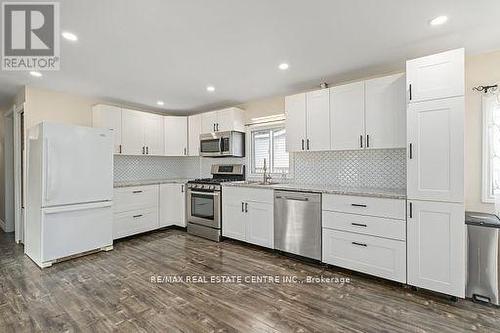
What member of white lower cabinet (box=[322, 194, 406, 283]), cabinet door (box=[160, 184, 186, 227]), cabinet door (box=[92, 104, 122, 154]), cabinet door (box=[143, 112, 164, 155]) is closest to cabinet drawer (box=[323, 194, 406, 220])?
white lower cabinet (box=[322, 194, 406, 283])

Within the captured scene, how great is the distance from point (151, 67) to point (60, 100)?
2020 millimetres

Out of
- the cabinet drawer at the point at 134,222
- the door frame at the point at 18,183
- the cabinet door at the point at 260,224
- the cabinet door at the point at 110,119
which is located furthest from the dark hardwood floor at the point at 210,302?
the cabinet door at the point at 110,119

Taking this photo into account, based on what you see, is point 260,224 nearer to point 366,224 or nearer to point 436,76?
point 366,224

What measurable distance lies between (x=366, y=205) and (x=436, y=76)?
1404 mm

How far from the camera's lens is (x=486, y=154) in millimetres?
2578

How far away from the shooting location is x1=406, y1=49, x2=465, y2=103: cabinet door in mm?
2217

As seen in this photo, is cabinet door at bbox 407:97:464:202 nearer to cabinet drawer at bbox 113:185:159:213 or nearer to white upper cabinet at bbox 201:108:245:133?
white upper cabinet at bbox 201:108:245:133

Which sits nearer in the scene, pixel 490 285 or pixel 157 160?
pixel 490 285

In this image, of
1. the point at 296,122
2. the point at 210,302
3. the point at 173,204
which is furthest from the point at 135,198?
the point at 296,122

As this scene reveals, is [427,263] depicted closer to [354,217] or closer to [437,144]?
[354,217]

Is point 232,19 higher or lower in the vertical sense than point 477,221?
higher

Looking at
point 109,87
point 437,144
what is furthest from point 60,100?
point 437,144

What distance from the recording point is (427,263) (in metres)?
2.35

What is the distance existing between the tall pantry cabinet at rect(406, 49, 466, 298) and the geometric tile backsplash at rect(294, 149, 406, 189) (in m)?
0.66
